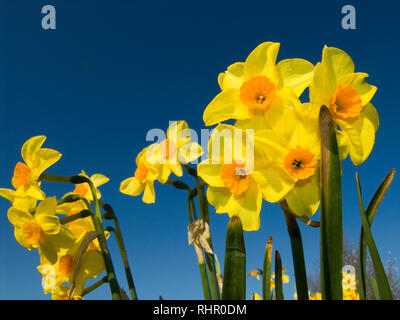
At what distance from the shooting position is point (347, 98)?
113cm

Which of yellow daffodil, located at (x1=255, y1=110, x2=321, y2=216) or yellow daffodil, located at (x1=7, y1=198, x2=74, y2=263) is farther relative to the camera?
yellow daffodil, located at (x1=7, y1=198, x2=74, y2=263)

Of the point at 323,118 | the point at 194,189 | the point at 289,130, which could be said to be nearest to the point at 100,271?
the point at 194,189

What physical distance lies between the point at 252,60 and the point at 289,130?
33cm

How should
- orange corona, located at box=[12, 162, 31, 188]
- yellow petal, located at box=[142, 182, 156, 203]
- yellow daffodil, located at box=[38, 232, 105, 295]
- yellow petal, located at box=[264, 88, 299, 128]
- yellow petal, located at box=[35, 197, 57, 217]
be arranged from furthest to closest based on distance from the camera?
yellow petal, located at box=[142, 182, 156, 203] < yellow daffodil, located at box=[38, 232, 105, 295] < orange corona, located at box=[12, 162, 31, 188] < yellow petal, located at box=[35, 197, 57, 217] < yellow petal, located at box=[264, 88, 299, 128]

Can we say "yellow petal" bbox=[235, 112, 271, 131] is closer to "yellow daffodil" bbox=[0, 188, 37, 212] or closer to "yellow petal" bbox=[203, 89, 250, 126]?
"yellow petal" bbox=[203, 89, 250, 126]

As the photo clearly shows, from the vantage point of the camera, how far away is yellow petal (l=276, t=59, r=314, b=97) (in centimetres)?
121

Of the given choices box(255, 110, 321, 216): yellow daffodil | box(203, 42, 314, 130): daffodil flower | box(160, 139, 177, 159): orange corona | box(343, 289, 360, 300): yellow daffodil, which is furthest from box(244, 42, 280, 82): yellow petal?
box(343, 289, 360, 300): yellow daffodil

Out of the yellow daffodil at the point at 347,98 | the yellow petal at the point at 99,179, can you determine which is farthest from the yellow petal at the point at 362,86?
the yellow petal at the point at 99,179

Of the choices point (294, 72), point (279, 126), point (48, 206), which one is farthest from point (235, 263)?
point (48, 206)

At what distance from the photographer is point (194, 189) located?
72.3 inches

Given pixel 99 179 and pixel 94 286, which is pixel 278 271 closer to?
pixel 94 286

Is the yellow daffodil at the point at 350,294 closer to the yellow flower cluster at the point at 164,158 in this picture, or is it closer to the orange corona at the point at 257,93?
the yellow flower cluster at the point at 164,158

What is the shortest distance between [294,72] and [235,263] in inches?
26.1
